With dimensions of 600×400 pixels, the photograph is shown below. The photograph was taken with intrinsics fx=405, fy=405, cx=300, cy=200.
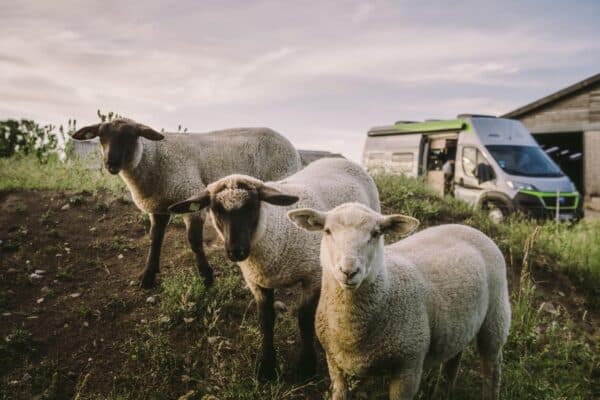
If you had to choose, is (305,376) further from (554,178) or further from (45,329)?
(554,178)

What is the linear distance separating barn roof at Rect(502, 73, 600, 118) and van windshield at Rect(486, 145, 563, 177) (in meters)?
7.23

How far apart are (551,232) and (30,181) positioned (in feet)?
33.0

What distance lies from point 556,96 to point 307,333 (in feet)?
60.5

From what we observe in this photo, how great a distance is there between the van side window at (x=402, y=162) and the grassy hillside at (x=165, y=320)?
297 inches

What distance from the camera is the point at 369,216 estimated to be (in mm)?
2656

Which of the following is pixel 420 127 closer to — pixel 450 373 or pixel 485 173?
pixel 485 173

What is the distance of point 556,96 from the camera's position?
56.7 feet

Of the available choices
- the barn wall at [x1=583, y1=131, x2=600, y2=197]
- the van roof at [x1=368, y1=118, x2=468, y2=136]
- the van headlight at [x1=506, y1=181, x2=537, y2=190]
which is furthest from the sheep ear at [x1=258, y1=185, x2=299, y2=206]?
the barn wall at [x1=583, y1=131, x2=600, y2=197]

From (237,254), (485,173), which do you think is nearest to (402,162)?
(485,173)

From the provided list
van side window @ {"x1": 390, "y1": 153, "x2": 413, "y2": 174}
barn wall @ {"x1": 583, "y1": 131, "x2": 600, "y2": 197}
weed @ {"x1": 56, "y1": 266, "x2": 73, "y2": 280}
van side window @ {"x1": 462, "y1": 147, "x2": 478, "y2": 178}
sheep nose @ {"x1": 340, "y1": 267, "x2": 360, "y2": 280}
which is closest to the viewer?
sheep nose @ {"x1": 340, "y1": 267, "x2": 360, "y2": 280}

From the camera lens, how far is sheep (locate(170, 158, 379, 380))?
315 centimetres

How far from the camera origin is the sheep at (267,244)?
3.15 m

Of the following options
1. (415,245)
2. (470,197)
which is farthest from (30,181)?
(470,197)

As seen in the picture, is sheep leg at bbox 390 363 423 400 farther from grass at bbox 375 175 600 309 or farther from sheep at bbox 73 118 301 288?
grass at bbox 375 175 600 309
